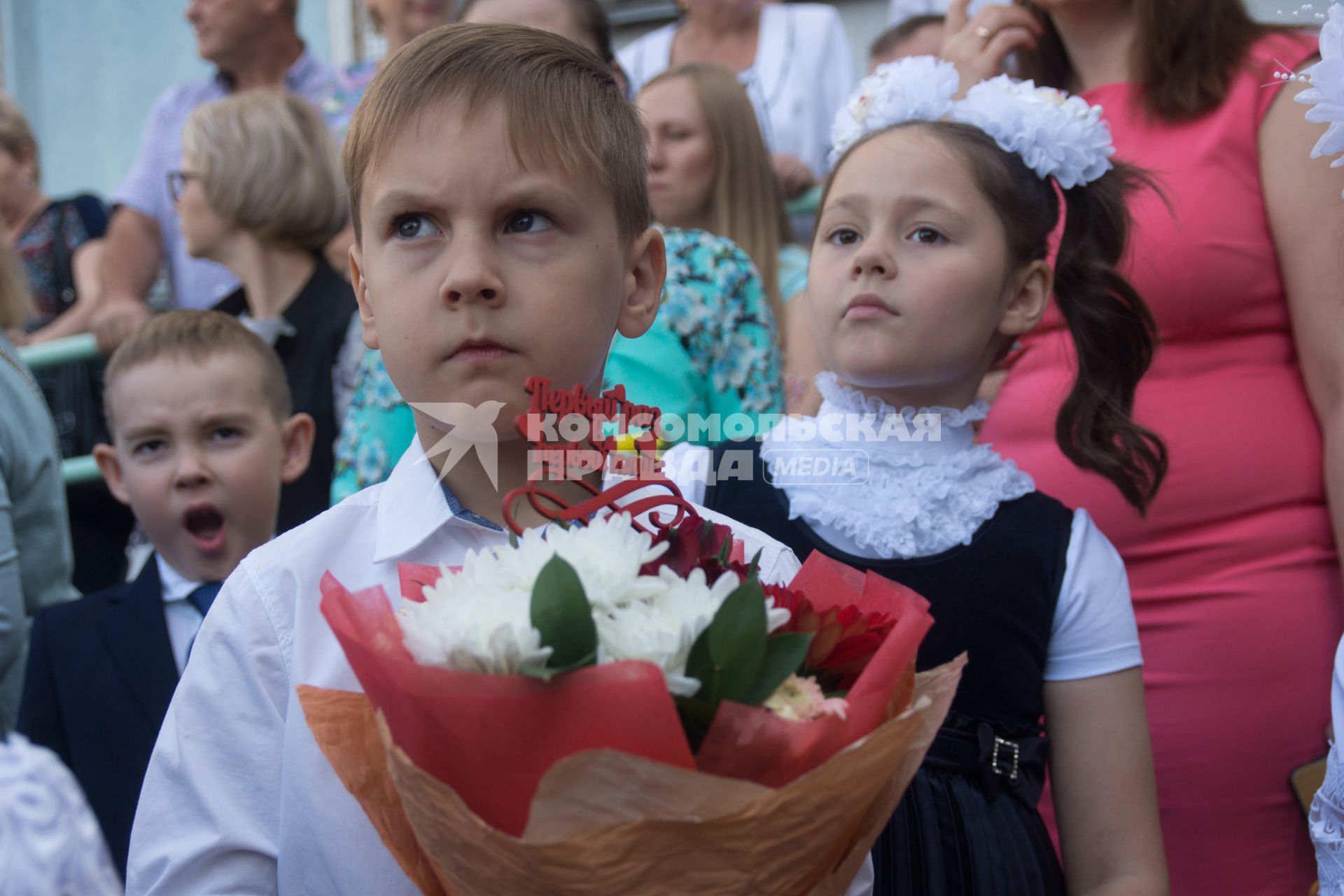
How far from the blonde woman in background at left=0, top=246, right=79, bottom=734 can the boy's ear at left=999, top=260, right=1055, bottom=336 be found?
82.6 inches

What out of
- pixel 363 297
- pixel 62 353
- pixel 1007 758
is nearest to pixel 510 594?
pixel 363 297

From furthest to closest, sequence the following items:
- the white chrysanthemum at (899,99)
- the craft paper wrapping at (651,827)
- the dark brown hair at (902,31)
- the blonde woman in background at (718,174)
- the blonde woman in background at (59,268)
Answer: the dark brown hair at (902,31), the blonde woman in background at (59,268), the blonde woman in background at (718,174), the white chrysanthemum at (899,99), the craft paper wrapping at (651,827)

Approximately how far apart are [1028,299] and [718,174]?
4.96 ft

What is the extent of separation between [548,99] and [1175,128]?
1.57 m

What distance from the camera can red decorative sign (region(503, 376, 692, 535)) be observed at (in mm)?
1298

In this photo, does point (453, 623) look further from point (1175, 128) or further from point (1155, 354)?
point (1175, 128)

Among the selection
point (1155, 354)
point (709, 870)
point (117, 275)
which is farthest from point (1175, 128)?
point (117, 275)

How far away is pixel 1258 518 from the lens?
243cm

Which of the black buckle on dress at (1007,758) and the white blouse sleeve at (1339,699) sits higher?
the white blouse sleeve at (1339,699)

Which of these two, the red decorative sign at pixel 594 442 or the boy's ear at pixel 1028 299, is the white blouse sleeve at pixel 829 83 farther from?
the red decorative sign at pixel 594 442

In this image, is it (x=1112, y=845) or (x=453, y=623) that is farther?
(x=1112, y=845)

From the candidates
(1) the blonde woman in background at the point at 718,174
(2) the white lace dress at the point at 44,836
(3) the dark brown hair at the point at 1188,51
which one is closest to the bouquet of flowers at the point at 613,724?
(2) the white lace dress at the point at 44,836

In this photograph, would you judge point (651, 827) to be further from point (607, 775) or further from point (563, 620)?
point (563, 620)

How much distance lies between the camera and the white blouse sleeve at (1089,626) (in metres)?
2.00
